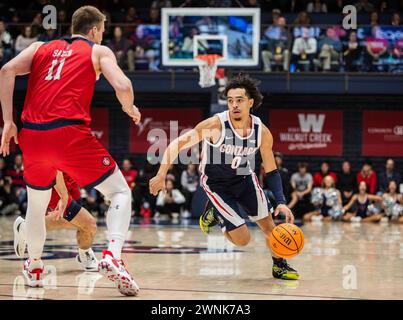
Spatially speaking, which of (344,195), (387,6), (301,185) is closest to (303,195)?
(301,185)

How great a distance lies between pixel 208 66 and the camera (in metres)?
16.0

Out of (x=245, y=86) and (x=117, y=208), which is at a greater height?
(x=245, y=86)

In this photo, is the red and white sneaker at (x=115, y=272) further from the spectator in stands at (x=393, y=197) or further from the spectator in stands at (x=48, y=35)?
the spectator in stands at (x=48, y=35)

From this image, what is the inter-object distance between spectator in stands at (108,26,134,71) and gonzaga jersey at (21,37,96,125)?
11953mm

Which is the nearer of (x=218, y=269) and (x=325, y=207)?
(x=218, y=269)

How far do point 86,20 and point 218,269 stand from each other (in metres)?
3.13

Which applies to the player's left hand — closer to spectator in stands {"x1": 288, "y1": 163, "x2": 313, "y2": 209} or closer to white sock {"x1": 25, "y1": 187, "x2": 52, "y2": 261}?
white sock {"x1": 25, "y1": 187, "x2": 52, "y2": 261}

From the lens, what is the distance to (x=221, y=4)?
16938 millimetres

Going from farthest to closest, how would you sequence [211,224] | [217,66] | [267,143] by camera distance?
1. [217,66]
2. [211,224]
3. [267,143]

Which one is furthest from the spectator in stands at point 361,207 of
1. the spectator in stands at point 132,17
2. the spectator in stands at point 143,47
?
the spectator in stands at point 132,17

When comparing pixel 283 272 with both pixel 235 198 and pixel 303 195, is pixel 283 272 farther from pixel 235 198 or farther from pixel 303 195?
pixel 303 195
